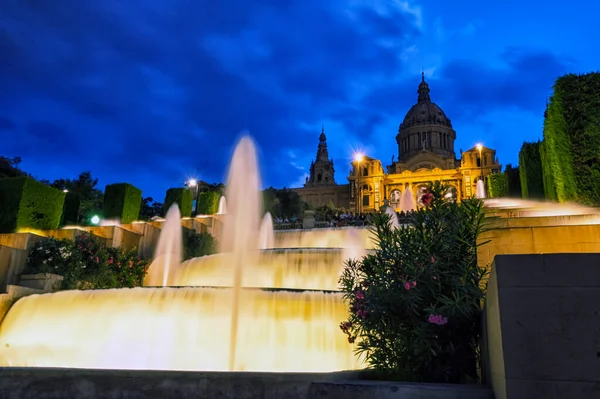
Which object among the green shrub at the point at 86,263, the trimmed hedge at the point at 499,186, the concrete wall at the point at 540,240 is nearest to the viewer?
the concrete wall at the point at 540,240

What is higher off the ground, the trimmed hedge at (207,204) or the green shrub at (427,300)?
the trimmed hedge at (207,204)

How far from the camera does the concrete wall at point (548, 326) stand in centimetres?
309

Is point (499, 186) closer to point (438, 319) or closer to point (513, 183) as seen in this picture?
point (513, 183)

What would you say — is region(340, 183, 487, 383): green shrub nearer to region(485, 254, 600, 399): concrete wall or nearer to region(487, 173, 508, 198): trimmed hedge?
region(485, 254, 600, 399): concrete wall

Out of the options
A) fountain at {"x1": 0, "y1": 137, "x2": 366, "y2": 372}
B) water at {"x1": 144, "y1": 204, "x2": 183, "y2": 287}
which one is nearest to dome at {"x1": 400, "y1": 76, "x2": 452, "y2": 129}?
water at {"x1": 144, "y1": 204, "x2": 183, "y2": 287}

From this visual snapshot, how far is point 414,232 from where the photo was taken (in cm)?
590

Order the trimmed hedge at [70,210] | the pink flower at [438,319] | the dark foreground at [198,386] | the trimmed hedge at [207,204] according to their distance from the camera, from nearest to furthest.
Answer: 1. the dark foreground at [198,386]
2. the pink flower at [438,319]
3. the trimmed hedge at [70,210]
4. the trimmed hedge at [207,204]

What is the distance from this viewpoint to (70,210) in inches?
848

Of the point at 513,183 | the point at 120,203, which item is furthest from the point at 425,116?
the point at 120,203

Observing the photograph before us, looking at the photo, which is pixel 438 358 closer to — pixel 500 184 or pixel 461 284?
pixel 461 284

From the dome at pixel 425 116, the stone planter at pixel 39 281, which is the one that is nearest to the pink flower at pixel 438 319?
the stone planter at pixel 39 281

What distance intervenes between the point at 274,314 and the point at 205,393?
487cm

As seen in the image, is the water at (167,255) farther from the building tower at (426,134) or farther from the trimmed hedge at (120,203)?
the building tower at (426,134)

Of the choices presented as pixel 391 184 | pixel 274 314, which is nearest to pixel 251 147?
pixel 274 314
